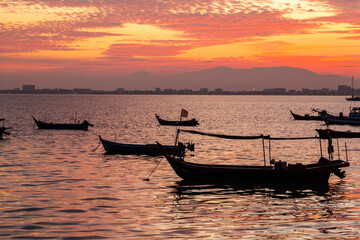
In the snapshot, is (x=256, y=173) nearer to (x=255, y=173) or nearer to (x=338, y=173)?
(x=255, y=173)

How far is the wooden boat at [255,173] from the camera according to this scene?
89.1ft

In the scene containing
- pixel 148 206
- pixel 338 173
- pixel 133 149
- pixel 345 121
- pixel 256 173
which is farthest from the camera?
pixel 345 121

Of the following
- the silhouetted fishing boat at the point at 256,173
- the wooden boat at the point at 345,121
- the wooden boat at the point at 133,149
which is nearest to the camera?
the silhouetted fishing boat at the point at 256,173

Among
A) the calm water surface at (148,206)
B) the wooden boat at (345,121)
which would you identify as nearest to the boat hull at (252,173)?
the calm water surface at (148,206)

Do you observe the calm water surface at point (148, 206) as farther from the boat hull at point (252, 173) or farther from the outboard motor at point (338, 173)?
the boat hull at point (252, 173)

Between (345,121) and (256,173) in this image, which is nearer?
(256,173)

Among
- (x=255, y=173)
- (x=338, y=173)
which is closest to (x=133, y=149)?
(x=255, y=173)

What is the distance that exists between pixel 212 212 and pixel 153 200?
366 centimetres

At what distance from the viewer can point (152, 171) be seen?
31.0 metres

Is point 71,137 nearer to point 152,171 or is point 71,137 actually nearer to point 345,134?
point 152,171

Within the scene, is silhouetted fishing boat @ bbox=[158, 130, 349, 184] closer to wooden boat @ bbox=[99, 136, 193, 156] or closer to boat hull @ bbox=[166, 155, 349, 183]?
boat hull @ bbox=[166, 155, 349, 183]

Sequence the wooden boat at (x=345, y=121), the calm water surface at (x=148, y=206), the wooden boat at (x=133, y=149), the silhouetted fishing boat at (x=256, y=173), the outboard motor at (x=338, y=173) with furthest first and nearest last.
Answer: the wooden boat at (x=345, y=121) → the wooden boat at (x=133, y=149) → the outboard motor at (x=338, y=173) → the silhouetted fishing boat at (x=256, y=173) → the calm water surface at (x=148, y=206)

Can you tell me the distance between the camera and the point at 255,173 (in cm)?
2709

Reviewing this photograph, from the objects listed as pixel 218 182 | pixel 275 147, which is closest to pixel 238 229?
pixel 218 182
